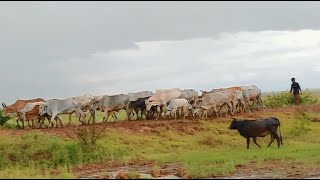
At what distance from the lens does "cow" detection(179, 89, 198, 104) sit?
131 ft

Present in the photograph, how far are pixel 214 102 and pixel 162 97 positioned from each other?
3.05 metres

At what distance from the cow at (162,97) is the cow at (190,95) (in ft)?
1.18

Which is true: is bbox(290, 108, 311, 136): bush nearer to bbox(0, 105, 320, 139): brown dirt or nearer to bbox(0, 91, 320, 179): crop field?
bbox(0, 91, 320, 179): crop field

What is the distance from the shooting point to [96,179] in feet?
65.8

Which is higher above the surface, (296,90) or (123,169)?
(296,90)

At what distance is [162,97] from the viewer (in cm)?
3762

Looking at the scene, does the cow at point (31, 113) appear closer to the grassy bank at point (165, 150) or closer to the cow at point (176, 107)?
the grassy bank at point (165, 150)

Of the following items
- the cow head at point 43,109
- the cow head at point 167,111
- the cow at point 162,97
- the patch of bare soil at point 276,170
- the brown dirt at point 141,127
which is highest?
the cow at point 162,97

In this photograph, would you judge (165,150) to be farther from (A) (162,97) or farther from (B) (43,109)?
(A) (162,97)

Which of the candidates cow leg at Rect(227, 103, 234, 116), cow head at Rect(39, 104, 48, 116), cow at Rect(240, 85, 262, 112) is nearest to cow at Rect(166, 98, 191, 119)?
cow leg at Rect(227, 103, 234, 116)

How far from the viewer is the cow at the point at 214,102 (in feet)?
122

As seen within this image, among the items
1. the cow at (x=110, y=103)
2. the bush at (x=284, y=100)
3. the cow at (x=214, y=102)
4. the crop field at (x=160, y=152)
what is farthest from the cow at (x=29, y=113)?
the bush at (x=284, y=100)

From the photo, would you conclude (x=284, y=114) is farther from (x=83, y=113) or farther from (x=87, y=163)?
(x=87, y=163)

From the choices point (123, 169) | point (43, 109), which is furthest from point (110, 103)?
point (123, 169)
